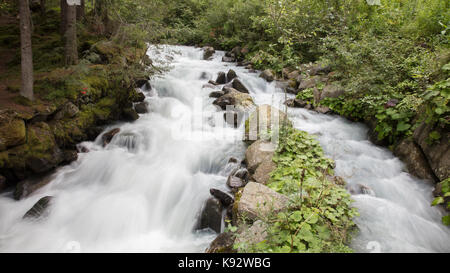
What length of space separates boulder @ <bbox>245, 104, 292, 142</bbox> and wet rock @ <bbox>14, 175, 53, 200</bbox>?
492 cm

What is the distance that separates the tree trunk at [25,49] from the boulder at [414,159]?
8.89m

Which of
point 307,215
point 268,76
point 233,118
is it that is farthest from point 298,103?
point 307,215

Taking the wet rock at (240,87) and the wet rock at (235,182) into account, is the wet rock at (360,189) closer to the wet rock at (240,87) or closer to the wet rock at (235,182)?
the wet rock at (235,182)

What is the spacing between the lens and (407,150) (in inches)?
210

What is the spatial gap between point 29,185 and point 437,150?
8.50 meters

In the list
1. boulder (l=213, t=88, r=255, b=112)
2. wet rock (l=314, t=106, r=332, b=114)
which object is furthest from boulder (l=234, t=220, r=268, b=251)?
wet rock (l=314, t=106, r=332, b=114)

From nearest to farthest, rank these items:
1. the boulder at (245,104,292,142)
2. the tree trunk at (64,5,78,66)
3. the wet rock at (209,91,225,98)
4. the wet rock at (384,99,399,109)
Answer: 1. the wet rock at (384,99,399,109)
2. the boulder at (245,104,292,142)
3. the tree trunk at (64,5,78,66)
4. the wet rock at (209,91,225,98)

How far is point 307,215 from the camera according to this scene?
330 cm

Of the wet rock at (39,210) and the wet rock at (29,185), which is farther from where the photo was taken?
the wet rock at (29,185)

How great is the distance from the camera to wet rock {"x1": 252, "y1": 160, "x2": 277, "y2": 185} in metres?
4.72

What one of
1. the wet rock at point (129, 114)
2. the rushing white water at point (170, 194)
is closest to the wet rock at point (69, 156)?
the rushing white water at point (170, 194)

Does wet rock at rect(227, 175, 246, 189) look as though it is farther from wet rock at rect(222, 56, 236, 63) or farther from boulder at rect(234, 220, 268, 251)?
wet rock at rect(222, 56, 236, 63)

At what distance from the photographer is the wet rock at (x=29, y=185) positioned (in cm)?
495

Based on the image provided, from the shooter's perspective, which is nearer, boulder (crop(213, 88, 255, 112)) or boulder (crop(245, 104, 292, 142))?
boulder (crop(245, 104, 292, 142))
